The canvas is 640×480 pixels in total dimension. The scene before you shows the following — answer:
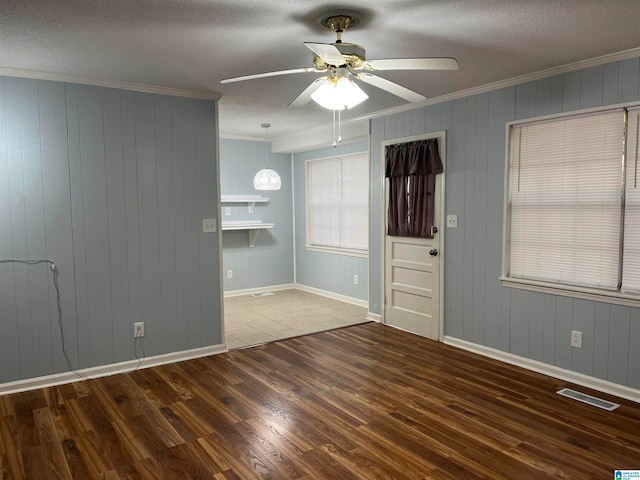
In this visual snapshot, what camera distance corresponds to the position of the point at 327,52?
2045mm

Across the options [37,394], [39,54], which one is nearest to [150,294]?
[37,394]

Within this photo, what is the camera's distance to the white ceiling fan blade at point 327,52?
1963 millimetres

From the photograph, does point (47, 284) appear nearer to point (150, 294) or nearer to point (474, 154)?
point (150, 294)

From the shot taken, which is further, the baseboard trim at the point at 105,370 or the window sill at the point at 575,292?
the baseboard trim at the point at 105,370

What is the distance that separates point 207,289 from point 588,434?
10.3 feet

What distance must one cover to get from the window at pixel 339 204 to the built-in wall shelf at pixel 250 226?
0.73 metres

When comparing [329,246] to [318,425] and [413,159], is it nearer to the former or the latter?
[413,159]

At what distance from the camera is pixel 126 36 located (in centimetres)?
265

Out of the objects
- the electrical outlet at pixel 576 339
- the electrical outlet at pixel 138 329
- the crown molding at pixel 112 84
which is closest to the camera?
the crown molding at pixel 112 84

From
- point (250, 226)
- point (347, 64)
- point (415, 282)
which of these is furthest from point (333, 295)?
point (347, 64)

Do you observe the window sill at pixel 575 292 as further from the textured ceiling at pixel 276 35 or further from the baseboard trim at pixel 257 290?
the baseboard trim at pixel 257 290

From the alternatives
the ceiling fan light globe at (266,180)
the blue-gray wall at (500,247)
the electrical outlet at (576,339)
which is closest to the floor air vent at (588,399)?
the blue-gray wall at (500,247)

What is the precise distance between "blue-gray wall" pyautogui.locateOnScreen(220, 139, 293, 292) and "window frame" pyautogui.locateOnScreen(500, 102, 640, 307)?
4030 mm

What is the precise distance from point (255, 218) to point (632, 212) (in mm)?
4989
